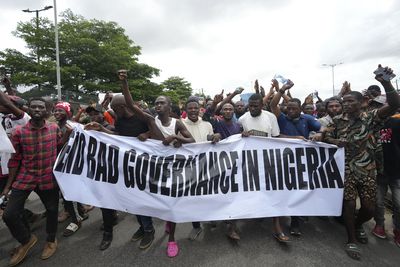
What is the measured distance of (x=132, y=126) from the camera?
3.65 meters

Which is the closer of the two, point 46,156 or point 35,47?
point 46,156

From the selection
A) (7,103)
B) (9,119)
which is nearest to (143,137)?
(7,103)

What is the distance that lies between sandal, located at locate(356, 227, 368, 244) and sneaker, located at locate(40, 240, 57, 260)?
13.3ft

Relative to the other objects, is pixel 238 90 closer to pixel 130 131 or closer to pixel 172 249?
pixel 130 131

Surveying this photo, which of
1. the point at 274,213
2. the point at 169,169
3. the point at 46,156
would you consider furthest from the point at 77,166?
the point at 274,213

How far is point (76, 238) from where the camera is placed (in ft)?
12.5

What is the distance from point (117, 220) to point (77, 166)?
135cm

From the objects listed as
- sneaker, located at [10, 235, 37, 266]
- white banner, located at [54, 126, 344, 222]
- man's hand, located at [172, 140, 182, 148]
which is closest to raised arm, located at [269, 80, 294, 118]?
white banner, located at [54, 126, 344, 222]

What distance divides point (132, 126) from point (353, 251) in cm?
324

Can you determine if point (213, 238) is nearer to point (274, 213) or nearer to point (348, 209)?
point (274, 213)

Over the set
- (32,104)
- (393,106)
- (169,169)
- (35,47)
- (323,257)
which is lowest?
(323,257)

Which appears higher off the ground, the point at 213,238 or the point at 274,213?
the point at 274,213

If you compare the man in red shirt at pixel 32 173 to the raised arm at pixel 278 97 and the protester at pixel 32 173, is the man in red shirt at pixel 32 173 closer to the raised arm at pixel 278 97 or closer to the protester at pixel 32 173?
the protester at pixel 32 173

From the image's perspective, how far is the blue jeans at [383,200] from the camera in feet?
11.7
